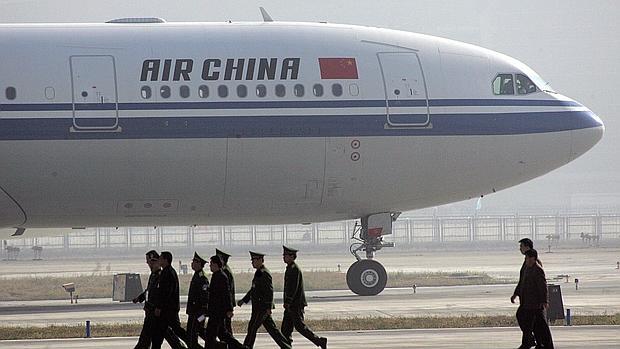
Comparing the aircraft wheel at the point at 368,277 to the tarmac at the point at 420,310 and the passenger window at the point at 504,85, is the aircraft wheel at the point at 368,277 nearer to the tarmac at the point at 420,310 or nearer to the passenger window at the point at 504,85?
the tarmac at the point at 420,310

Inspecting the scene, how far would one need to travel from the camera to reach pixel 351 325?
2797cm

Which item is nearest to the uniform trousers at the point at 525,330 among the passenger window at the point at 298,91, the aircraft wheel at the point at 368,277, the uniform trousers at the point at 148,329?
the uniform trousers at the point at 148,329

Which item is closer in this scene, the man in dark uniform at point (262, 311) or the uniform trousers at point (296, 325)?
the man in dark uniform at point (262, 311)

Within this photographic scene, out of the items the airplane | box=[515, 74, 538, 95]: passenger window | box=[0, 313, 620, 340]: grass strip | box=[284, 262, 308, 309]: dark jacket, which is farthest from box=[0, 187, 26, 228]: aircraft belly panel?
box=[515, 74, 538, 95]: passenger window

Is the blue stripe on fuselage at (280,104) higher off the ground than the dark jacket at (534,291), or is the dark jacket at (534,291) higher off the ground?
the blue stripe on fuselage at (280,104)

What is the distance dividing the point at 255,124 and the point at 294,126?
0.99m

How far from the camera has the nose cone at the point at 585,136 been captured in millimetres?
35500

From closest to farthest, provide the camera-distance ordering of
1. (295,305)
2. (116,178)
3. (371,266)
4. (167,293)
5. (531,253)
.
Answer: (167,293)
(531,253)
(295,305)
(116,178)
(371,266)

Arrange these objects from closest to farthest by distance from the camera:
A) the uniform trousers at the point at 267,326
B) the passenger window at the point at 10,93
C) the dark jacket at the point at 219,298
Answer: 1. the dark jacket at the point at 219,298
2. the uniform trousers at the point at 267,326
3. the passenger window at the point at 10,93

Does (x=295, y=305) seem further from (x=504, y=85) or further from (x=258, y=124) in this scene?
(x=504, y=85)

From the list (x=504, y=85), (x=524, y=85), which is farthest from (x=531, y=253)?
(x=524, y=85)

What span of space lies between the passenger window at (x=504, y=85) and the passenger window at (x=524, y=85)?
0.17m

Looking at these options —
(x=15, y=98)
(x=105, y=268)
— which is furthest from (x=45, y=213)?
(x=105, y=268)

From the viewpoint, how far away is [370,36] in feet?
116
